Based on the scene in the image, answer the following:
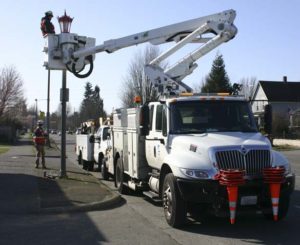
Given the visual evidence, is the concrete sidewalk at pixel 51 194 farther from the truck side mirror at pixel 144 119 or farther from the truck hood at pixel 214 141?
the truck hood at pixel 214 141

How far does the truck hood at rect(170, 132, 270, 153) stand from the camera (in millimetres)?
9492

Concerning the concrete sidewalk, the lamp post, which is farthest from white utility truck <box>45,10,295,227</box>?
the concrete sidewalk

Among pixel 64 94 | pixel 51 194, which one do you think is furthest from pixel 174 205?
pixel 64 94

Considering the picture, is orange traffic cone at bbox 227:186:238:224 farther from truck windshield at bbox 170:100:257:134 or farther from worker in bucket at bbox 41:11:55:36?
worker in bucket at bbox 41:11:55:36

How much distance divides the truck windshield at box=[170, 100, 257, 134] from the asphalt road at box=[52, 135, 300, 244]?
182 centimetres

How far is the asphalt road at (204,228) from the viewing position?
873cm

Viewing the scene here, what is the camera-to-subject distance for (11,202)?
12.2 metres

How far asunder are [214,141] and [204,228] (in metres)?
1.59

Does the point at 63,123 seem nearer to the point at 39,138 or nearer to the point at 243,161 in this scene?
the point at 39,138

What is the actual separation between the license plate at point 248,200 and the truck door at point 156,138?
7.19 feet

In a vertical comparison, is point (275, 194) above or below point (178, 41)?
below

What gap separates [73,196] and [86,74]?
13.6 ft

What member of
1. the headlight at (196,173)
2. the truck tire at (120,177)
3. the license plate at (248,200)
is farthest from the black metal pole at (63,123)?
the license plate at (248,200)

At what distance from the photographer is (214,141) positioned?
9.69 metres
